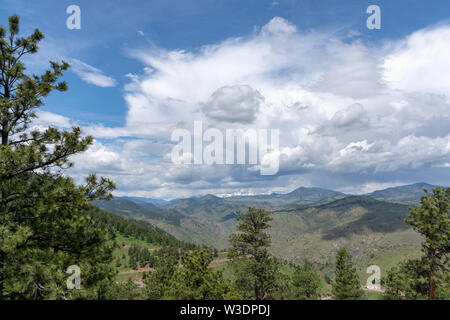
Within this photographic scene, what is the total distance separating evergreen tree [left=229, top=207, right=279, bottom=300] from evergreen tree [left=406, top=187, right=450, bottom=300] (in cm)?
1713

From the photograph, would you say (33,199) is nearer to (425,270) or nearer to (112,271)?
(112,271)

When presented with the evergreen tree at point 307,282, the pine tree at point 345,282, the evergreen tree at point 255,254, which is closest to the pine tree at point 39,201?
the evergreen tree at point 255,254

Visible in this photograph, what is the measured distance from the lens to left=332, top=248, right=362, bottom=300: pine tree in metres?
52.1

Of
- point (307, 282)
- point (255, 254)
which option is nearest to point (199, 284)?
point (255, 254)

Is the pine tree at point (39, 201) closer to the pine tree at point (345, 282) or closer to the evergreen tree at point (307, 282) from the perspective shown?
the pine tree at point (345, 282)

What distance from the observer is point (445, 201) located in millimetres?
27453

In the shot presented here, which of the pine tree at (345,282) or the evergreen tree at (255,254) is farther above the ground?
the evergreen tree at (255,254)

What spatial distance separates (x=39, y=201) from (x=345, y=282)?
5929 centimetres

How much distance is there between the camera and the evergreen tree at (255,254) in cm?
3308

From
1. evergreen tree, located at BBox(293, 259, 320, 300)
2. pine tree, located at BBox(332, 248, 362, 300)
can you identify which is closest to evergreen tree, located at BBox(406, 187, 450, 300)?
pine tree, located at BBox(332, 248, 362, 300)

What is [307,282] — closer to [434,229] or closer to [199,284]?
[434,229]

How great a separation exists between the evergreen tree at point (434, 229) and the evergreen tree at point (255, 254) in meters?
17.1
